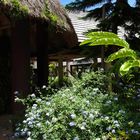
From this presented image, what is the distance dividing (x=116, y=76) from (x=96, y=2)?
428 centimetres

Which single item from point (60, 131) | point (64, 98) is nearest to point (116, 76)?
point (64, 98)

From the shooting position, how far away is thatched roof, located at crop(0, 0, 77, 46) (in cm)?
725

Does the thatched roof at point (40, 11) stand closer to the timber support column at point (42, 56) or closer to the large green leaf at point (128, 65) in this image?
A: the timber support column at point (42, 56)

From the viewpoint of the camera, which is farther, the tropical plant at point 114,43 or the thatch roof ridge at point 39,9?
the thatch roof ridge at point 39,9

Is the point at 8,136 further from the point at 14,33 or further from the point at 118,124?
the point at 118,124

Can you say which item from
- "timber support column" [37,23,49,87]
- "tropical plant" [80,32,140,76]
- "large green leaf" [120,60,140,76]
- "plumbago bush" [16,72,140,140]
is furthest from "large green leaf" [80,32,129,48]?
"timber support column" [37,23,49,87]

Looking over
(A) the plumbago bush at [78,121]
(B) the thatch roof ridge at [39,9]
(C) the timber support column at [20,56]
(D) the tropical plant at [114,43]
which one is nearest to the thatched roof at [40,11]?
(B) the thatch roof ridge at [39,9]

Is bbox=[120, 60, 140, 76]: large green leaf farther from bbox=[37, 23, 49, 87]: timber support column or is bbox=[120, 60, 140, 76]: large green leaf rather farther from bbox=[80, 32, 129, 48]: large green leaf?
bbox=[37, 23, 49, 87]: timber support column

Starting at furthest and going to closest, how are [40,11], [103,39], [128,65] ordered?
[40,11], [103,39], [128,65]

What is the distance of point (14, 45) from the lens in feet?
28.3

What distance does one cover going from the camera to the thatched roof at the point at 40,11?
23.8ft

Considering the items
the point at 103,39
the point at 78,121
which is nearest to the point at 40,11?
the point at 103,39

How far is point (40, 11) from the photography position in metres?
8.10

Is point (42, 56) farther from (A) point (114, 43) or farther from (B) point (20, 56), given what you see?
(A) point (114, 43)
